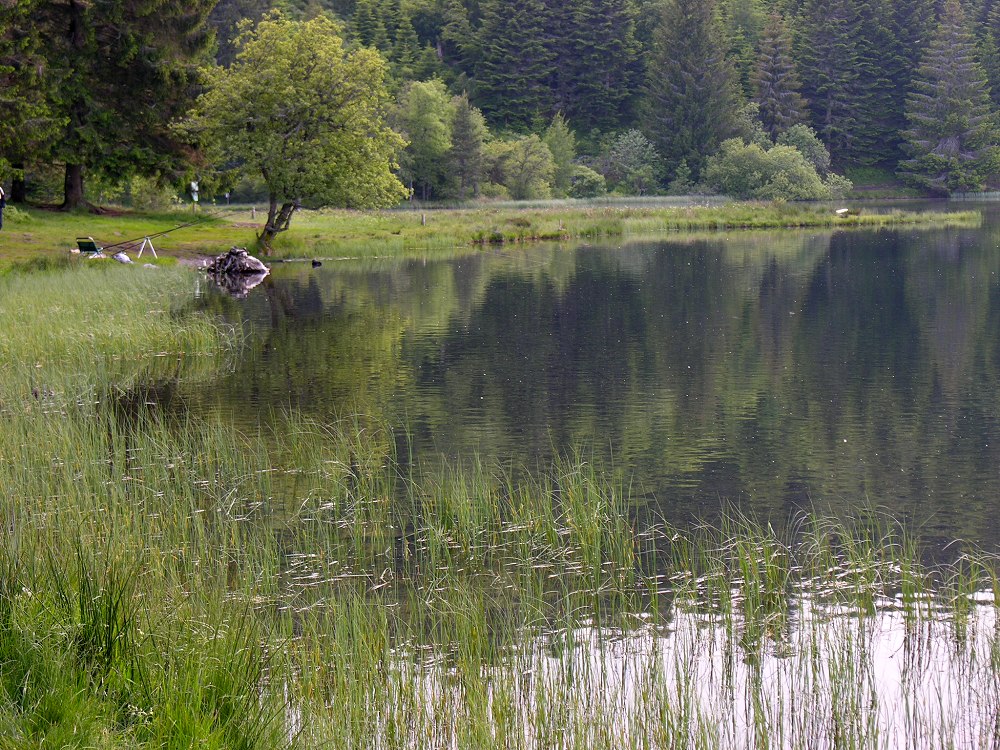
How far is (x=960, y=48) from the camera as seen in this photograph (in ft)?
320

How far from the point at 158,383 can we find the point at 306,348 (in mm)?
5011

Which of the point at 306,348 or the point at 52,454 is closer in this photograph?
the point at 52,454

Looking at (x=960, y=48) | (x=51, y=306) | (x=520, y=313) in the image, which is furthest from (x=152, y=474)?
(x=960, y=48)

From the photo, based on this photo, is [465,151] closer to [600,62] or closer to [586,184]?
[586,184]

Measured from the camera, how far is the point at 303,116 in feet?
136

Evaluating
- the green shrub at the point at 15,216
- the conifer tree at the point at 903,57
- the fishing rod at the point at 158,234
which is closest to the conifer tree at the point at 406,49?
the conifer tree at the point at 903,57

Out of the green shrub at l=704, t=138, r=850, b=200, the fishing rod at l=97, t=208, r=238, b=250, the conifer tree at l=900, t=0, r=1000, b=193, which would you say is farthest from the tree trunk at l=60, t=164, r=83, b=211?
the conifer tree at l=900, t=0, r=1000, b=193

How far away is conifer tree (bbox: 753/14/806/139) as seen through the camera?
104 metres

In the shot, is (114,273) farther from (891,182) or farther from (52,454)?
(891,182)

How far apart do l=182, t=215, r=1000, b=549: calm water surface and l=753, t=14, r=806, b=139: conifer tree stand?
66.9 metres

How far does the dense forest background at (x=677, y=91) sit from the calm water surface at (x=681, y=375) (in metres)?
43.4

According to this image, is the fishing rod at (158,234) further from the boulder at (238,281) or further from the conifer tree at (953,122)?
the conifer tree at (953,122)

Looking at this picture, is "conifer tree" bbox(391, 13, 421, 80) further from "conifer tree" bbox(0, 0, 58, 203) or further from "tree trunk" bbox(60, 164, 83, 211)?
"conifer tree" bbox(0, 0, 58, 203)

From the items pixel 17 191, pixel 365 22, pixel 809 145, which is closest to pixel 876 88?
pixel 809 145
